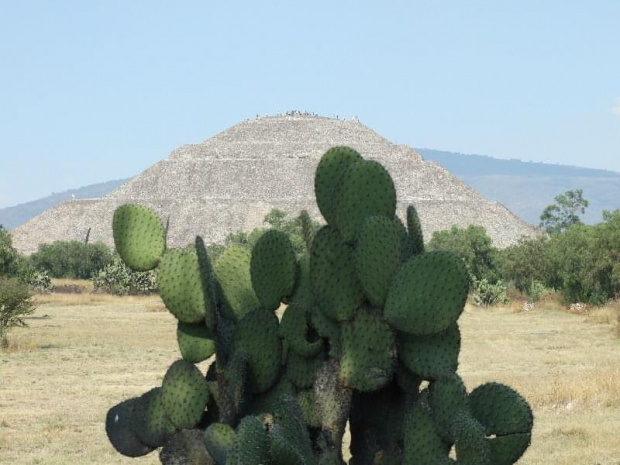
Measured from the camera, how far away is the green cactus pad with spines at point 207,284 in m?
6.87

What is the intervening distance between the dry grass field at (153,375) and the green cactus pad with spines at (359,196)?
5.53 m

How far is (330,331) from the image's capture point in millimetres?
6629

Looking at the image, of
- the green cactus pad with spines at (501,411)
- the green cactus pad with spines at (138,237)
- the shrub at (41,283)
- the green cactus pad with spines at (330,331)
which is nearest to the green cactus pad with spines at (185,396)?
the green cactus pad with spines at (138,237)

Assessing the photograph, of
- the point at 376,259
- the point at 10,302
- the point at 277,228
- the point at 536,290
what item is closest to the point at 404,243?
the point at 376,259

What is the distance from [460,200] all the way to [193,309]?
418 feet

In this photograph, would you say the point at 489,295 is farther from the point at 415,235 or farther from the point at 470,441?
the point at 470,441

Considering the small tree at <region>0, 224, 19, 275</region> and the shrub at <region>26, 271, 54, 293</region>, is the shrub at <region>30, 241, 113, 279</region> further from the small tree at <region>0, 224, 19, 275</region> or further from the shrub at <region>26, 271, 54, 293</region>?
the small tree at <region>0, 224, 19, 275</region>

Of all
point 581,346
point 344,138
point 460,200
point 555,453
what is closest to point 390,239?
point 555,453

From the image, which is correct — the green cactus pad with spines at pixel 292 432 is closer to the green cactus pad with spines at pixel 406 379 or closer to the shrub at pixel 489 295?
the green cactus pad with spines at pixel 406 379

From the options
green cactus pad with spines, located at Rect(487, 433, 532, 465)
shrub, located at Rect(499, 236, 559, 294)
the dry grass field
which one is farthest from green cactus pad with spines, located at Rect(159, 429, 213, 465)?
shrub, located at Rect(499, 236, 559, 294)

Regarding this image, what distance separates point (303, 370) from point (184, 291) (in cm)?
91

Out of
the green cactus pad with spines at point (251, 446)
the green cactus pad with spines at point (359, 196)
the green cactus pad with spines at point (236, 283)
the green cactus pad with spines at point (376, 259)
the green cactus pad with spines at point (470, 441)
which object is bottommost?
the green cactus pad with spines at point (470, 441)

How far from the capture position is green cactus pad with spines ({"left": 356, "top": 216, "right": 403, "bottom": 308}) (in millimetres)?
6305

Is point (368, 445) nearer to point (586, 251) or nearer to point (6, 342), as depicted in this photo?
point (6, 342)
